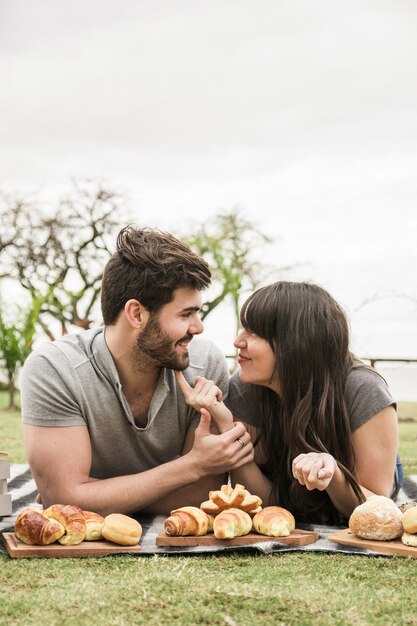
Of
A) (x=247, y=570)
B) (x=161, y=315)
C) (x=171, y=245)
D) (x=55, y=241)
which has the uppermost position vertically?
(x=55, y=241)

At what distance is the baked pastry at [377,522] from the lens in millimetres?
2760

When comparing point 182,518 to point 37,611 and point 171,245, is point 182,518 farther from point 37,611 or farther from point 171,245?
point 171,245

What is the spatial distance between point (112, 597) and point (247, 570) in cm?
50

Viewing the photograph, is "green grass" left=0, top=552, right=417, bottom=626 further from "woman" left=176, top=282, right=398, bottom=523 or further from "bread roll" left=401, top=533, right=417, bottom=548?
"woman" left=176, top=282, right=398, bottom=523

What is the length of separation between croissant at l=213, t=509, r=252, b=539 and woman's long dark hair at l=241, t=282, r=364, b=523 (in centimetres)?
47

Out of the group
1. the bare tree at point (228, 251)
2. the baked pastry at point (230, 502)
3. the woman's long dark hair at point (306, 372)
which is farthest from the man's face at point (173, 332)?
the bare tree at point (228, 251)

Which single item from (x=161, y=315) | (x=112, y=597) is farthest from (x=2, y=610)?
(x=161, y=315)

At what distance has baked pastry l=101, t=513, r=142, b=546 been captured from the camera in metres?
2.74

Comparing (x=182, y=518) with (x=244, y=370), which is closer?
(x=182, y=518)

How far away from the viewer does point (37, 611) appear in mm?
2051

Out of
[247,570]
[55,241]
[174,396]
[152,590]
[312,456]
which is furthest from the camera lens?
[55,241]

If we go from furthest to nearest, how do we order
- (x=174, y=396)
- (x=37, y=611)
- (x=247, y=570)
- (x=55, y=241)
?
(x=55, y=241)
(x=174, y=396)
(x=247, y=570)
(x=37, y=611)

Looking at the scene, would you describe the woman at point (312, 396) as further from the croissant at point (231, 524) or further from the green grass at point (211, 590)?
the green grass at point (211, 590)

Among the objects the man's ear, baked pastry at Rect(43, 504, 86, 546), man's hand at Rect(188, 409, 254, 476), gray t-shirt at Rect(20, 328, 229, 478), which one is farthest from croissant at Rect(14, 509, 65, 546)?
the man's ear
